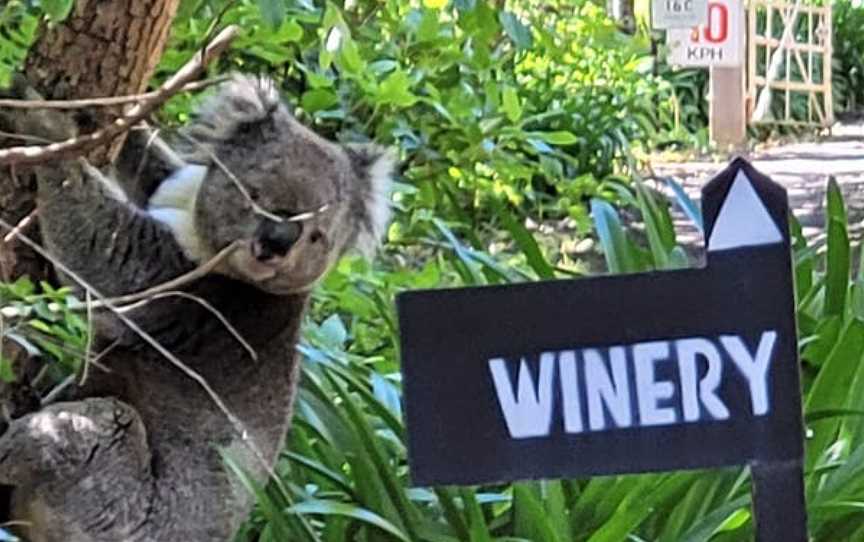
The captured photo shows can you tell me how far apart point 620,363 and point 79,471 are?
108 cm

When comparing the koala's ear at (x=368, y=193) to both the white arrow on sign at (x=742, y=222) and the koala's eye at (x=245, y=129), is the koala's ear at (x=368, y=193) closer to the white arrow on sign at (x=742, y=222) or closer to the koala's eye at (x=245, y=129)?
the koala's eye at (x=245, y=129)

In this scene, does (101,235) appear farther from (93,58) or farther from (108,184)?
(93,58)

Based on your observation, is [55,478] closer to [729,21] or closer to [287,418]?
[287,418]

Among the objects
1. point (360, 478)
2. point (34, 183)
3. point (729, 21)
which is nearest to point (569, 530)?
point (360, 478)

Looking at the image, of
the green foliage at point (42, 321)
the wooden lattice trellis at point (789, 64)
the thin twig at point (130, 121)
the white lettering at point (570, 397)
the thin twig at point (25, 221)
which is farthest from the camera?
the wooden lattice trellis at point (789, 64)

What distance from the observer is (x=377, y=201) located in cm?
276

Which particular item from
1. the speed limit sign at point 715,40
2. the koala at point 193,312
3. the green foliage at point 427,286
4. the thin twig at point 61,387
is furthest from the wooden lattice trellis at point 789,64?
the thin twig at point 61,387

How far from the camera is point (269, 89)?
2725 millimetres

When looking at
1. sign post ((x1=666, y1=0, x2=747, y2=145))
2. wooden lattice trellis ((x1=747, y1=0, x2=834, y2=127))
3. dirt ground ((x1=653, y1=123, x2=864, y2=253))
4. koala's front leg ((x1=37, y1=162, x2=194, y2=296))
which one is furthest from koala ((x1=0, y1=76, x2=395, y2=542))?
wooden lattice trellis ((x1=747, y1=0, x2=834, y2=127))

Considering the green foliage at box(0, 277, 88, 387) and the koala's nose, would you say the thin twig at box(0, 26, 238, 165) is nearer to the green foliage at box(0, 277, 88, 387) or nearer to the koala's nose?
the green foliage at box(0, 277, 88, 387)

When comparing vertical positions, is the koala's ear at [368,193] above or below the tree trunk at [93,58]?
below

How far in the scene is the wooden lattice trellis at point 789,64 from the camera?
14.7 metres

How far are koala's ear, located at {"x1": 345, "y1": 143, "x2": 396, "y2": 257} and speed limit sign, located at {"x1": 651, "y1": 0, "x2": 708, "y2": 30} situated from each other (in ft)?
27.2

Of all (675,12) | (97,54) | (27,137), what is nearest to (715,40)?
(675,12)
